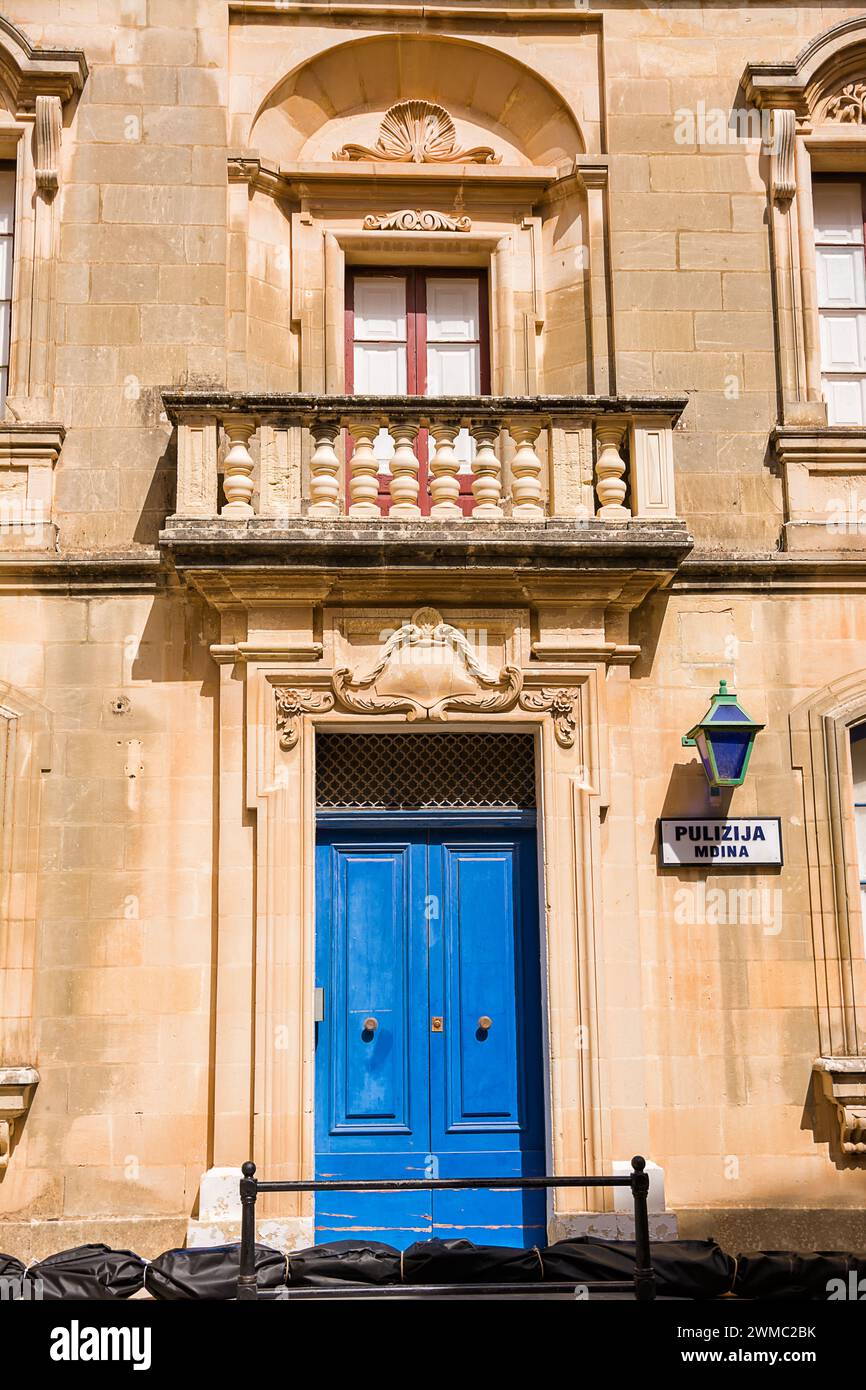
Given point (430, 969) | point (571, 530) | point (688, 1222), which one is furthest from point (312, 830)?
point (688, 1222)

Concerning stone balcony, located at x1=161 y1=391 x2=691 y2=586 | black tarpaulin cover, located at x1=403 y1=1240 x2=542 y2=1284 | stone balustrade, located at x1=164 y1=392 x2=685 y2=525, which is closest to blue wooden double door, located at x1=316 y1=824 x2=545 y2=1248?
black tarpaulin cover, located at x1=403 y1=1240 x2=542 y2=1284

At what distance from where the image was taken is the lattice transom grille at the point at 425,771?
905 cm

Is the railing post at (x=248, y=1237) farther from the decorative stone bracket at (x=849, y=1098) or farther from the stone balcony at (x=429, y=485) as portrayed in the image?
the decorative stone bracket at (x=849, y=1098)

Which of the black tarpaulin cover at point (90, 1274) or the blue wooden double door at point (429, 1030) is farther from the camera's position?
the blue wooden double door at point (429, 1030)

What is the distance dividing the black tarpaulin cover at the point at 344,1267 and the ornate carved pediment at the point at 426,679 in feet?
10.5

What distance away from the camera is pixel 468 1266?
23.7 feet

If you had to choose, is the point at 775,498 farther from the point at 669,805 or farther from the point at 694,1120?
the point at 694,1120

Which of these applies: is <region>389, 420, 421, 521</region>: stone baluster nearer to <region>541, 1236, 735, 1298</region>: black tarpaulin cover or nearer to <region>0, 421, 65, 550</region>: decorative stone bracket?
<region>0, 421, 65, 550</region>: decorative stone bracket

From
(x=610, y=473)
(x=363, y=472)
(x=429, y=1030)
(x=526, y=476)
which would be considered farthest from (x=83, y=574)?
(x=429, y=1030)

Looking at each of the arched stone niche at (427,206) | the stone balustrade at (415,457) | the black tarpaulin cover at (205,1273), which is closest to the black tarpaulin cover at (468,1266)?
the black tarpaulin cover at (205,1273)

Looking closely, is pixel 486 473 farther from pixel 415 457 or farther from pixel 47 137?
pixel 47 137

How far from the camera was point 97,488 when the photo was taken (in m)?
9.31

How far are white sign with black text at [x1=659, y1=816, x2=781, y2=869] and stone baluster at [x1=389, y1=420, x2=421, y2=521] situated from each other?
260 cm

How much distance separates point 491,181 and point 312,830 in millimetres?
4955
